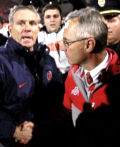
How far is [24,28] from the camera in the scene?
7.34 feet

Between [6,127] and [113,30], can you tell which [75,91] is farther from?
[113,30]

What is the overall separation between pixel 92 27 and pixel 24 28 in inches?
33.4

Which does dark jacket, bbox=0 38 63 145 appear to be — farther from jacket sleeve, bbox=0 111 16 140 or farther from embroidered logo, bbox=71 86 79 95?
embroidered logo, bbox=71 86 79 95

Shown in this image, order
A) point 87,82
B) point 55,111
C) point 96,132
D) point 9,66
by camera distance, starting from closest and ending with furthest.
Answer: point 96,132
point 87,82
point 9,66
point 55,111

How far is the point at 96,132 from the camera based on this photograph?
1.63 metres

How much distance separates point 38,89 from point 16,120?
1.23 ft

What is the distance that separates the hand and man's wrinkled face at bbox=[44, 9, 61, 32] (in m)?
2.40

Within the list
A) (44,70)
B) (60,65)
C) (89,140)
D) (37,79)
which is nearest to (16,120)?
(37,79)

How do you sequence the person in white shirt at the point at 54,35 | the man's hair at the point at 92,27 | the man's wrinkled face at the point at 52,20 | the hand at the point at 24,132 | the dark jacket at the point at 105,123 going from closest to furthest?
1. the dark jacket at the point at 105,123
2. the man's hair at the point at 92,27
3. the hand at the point at 24,132
4. the person in white shirt at the point at 54,35
5. the man's wrinkled face at the point at 52,20

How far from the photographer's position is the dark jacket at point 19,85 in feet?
6.17

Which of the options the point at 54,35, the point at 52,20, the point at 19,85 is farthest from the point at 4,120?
the point at 52,20

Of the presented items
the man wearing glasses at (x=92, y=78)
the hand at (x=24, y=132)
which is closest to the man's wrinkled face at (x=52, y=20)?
the man wearing glasses at (x=92, y=78)

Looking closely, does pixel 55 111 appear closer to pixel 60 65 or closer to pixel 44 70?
pixel 44 70

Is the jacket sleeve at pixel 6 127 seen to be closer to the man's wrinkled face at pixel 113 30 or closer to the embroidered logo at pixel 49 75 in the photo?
the embroidered logo at pixel 49 75
